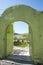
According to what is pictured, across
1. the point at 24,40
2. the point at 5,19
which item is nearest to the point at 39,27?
the point at 5,19

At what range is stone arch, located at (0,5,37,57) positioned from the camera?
31.1 feet

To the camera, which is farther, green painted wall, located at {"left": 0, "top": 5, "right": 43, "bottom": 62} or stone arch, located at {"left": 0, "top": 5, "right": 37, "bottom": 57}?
stone arch, located at {"left": 0, "top": 5, "right": 37, "bottom": 57}

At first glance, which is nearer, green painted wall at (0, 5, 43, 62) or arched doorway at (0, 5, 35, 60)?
green painted wall at (0, 5, 43, 62)

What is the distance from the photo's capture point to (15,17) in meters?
10.1

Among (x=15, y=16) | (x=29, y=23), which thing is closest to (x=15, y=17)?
(x=15, y=16)

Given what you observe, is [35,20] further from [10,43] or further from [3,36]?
[10,43]

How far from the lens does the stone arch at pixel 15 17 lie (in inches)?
373

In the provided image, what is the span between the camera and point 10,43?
12625 mm

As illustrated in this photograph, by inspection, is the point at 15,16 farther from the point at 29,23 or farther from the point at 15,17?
the point at 29,23

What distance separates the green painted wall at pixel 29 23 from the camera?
918 centimetres

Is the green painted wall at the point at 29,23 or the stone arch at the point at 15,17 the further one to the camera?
the stone arch at the point at 15,17

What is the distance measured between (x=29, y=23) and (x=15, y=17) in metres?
1.25

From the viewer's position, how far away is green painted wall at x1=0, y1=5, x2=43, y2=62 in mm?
9180

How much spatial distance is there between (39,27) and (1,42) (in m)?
3.32
